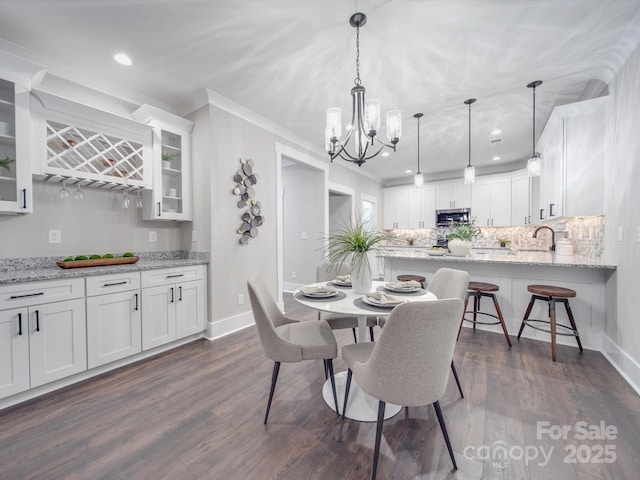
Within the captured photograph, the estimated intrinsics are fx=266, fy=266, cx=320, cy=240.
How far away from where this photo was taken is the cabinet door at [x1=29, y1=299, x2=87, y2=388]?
6.20ft

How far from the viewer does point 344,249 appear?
1.91 metres

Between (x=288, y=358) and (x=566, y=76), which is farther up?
(x=566, y=76)

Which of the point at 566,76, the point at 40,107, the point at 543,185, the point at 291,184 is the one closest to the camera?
the point at 40,107

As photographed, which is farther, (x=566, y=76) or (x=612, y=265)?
(x=566, y=76)

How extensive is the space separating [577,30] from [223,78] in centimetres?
298

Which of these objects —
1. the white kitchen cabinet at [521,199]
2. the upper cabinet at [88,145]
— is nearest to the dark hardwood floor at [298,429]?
the upper cabinet at [88,145]

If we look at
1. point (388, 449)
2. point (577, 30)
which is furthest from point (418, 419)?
point (577, 30)

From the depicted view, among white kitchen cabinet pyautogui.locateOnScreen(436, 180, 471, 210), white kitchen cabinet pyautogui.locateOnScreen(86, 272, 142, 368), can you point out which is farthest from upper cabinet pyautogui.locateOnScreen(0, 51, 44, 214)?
white kitchen cabinet pyautogui.locateOnScreen(436, 180, 471, 210)

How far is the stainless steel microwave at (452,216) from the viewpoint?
20.0ft

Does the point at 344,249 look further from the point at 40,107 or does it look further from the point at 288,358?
the point at 40,107

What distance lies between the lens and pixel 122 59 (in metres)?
2.34

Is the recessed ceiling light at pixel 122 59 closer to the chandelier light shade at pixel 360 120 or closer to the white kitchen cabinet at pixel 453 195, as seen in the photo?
the chandelier light shade at pixel 360 120

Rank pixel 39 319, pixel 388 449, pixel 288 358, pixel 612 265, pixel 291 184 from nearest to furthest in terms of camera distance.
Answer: pixel 388 449 < pixel 288 358 < pixel 39 319 < pixel 612 265 < pixel 291 184

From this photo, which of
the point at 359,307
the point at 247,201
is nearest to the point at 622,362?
the point at 359,307
